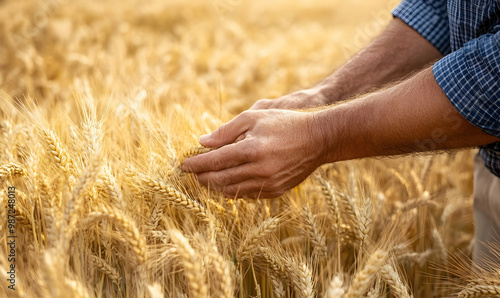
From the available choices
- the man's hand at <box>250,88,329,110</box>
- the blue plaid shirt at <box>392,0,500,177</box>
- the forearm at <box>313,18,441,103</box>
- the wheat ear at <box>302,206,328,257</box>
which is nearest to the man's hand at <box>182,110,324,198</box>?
the wheat ear at <box>302,206,328,257</box>

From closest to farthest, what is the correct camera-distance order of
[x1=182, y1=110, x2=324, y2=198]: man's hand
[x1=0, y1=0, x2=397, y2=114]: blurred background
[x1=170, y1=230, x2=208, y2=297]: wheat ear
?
[x1=170, y1=230, x2=208, y2=297]: wheat ear < [x1=182, y1=110, x2=324, y2=198]: man's hand < [x1=0, y1=0, x2=397, y2=114]: blurred background

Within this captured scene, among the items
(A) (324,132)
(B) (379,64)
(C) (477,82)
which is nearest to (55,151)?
(A) (324,132)

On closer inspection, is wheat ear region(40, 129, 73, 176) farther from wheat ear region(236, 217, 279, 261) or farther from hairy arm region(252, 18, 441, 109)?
hairy arm region(252, 18, 441, 109)

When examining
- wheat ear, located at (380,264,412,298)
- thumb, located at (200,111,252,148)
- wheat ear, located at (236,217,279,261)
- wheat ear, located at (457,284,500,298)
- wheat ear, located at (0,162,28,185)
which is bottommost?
wheat ear, located at (457,284,500,298)

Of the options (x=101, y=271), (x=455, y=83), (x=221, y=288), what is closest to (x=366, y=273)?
(x=221, y=288)

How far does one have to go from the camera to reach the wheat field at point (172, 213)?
2.92ft

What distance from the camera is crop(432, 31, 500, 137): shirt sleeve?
0.95 metres

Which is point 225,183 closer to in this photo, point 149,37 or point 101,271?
point 101,271

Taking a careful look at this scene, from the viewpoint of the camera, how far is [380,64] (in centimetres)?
168

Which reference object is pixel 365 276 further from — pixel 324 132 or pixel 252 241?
pixel 324 132

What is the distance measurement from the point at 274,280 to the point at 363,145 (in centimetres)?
50

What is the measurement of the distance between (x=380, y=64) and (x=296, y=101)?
Result: 47cm

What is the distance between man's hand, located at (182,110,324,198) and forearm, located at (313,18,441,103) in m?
0.53

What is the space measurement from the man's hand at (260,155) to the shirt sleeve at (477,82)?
39 cm
